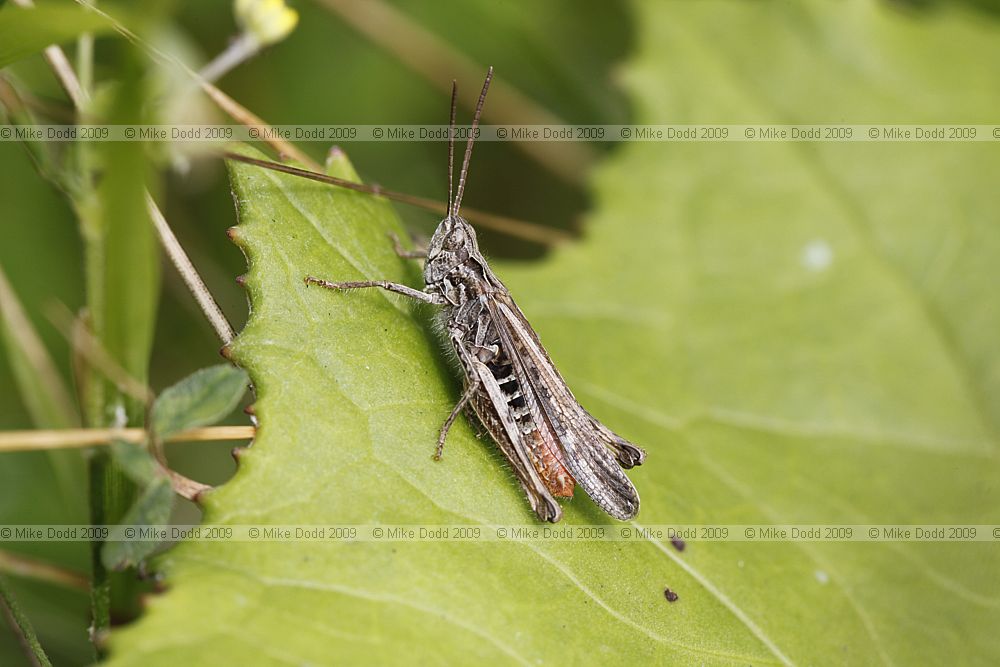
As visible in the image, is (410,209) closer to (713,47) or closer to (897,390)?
(713,47)

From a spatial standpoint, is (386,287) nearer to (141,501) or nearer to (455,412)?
(455,412)

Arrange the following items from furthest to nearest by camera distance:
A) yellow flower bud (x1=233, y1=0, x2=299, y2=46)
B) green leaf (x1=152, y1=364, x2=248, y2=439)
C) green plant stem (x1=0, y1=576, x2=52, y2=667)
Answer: yellow flower bud (x1=233, y1=0, x2=299, y2=46) < green plant stem (x1=0, y1=576, x2=52, y2=667) < green leaf (x1=152, y1=364, x2=248, y2=439)

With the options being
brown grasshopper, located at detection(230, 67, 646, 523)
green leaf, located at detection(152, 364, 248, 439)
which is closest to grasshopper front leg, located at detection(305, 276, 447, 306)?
brown grasshopper, located at detection(230, 67, 646, 523)

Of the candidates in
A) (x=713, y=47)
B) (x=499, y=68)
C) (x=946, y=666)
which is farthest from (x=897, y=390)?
(x=499, y=68)

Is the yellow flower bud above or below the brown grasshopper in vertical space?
above

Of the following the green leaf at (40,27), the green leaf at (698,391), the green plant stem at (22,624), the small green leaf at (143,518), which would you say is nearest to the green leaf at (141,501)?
the small green leaf at (143,518)

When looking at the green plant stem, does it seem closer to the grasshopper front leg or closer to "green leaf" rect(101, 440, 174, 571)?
"green leaf" rect(101, 440, 174, 571)
